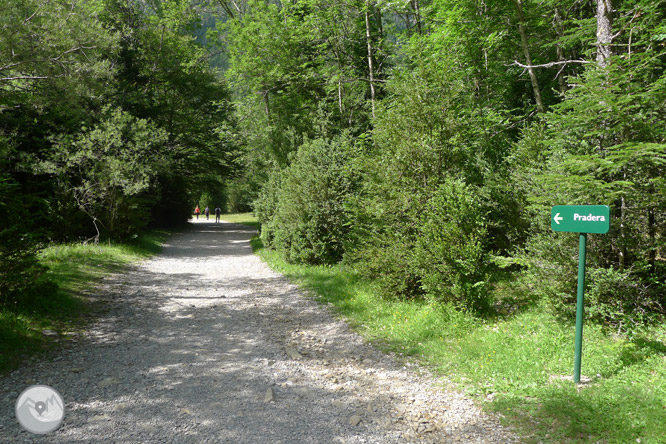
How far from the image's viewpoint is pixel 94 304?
8602mm

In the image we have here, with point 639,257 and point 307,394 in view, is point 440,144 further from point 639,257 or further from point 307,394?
point 307,394

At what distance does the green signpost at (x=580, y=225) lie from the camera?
174 inches

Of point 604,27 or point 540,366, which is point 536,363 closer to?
point 540,366

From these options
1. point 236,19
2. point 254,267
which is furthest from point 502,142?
point 236,19

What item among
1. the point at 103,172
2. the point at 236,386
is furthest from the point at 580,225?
the point at 103,172

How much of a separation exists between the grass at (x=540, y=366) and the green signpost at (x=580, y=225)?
487 mm

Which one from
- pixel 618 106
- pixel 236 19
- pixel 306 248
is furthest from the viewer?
pixel 236 19

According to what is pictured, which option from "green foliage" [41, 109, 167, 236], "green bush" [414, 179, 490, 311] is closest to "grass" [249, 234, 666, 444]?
"green bush" [414, 179, 490, 311]

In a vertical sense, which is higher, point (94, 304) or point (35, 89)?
point (35, 89)

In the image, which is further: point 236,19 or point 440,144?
point 236,19

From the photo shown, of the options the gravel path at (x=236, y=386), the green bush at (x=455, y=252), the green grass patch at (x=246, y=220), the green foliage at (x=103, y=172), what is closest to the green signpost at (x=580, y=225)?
the gravel path at (x=236, y=386)

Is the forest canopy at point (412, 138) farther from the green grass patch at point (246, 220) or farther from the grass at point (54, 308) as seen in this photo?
the green grass patch at point (246, 220)

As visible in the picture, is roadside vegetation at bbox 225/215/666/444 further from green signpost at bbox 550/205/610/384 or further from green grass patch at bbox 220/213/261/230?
green grass patch at bbox 220/213/261/230

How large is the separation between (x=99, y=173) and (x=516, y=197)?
1502 cm
